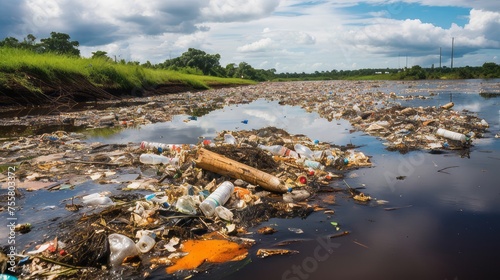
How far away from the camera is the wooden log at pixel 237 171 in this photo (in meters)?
4.64

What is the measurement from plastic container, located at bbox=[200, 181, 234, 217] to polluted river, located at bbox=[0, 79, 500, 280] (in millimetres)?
15

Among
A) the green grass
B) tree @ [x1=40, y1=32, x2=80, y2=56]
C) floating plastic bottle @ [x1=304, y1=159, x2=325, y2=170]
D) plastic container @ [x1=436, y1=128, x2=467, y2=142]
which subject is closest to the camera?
floating plastic bottle @ [x1=304, y1=159, x2=325, y2=170]

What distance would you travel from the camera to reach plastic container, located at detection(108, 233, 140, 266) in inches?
116

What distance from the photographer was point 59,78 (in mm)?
18000

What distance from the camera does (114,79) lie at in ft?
75.0

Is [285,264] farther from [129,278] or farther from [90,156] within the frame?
[90,156]

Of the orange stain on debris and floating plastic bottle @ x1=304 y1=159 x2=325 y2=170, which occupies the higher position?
floating plastic bottle @ x1=304 y1=159 x2=325 y2=170

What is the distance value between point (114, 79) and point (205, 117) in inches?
485

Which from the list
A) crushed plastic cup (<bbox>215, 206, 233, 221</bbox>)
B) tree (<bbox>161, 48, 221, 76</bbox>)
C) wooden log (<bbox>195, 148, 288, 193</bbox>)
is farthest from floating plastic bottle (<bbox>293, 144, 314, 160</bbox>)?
tree (<bbox>161, 48, 221, 76</bbox>)

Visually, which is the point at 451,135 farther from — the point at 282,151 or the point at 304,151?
the point at 282,151

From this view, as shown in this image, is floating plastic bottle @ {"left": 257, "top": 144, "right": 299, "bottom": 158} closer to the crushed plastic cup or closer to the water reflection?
the water reflection

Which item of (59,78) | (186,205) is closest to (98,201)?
(186,205)

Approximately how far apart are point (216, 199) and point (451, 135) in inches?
241

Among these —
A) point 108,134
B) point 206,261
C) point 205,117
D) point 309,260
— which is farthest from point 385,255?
point 205,117
